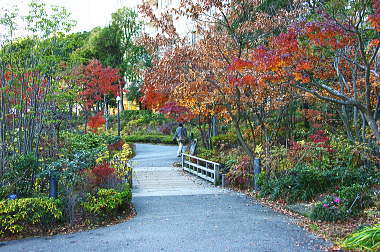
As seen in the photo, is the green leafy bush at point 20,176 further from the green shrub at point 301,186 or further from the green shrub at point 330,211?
the green shrub at point 330,211

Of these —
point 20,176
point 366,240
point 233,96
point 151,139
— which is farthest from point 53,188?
point 151,139

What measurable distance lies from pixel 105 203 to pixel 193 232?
188cm

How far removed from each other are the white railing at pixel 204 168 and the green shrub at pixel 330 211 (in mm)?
4889

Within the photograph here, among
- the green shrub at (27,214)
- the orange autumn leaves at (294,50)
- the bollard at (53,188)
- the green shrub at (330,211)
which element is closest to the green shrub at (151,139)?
the orange autumn leaves at (294,50)

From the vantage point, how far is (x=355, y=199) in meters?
6.79

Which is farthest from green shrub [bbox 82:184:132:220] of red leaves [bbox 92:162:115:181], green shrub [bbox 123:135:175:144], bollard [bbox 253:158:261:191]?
green shrub [bbox 123:135:175:144]

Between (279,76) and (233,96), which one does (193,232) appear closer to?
(279,76)

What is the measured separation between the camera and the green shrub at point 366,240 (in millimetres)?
4949

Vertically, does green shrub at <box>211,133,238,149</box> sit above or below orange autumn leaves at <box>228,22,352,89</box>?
below

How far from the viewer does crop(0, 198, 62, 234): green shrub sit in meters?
6.32

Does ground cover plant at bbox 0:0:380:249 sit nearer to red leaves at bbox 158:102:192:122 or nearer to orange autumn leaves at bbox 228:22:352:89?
orange autumn leaves at bbox 228:22:352:89

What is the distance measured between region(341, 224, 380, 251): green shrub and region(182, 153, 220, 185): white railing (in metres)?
6.46

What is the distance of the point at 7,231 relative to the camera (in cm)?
640

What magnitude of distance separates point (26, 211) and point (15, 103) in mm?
2595
